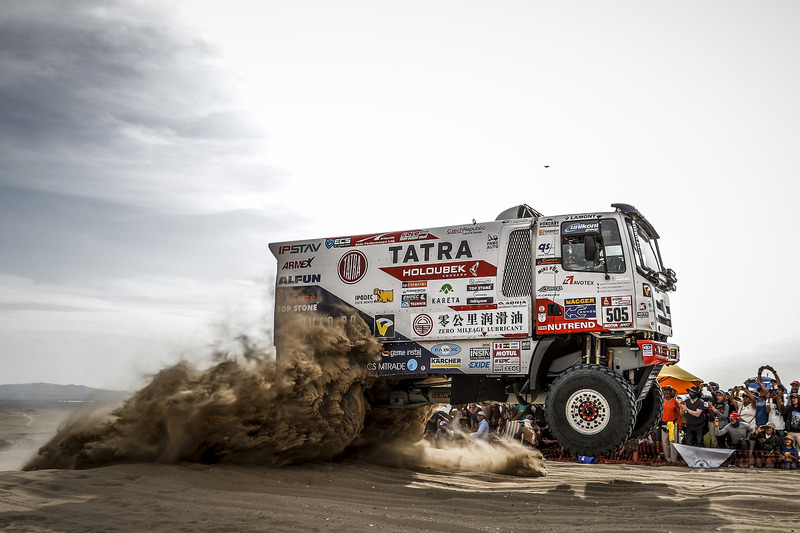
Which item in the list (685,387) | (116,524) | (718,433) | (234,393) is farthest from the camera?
(685,387)

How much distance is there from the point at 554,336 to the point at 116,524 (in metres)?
6.48

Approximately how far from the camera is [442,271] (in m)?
10.8

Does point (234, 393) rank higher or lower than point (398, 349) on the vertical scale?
lower

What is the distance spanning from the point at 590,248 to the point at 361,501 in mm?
4956

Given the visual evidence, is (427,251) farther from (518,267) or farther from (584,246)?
(584,246)

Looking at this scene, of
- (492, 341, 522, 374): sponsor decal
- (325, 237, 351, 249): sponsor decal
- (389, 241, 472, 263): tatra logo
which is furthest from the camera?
(325, 237, 351, 249): sponsor decal

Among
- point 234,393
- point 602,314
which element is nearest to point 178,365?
point 234,393

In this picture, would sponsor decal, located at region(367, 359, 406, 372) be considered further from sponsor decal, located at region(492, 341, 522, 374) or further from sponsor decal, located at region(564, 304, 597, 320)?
sponsor decal, located at region(564, 304, 597, 320)

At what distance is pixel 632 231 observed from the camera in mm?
10078

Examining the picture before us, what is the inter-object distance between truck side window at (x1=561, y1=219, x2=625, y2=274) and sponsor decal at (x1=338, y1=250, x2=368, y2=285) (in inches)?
132

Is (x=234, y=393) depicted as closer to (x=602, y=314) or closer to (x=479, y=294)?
(x=479, y=294)

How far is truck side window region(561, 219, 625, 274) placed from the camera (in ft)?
32.6

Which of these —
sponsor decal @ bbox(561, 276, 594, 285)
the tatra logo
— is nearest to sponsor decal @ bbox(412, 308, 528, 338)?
sponsor decal @ bbox(561, 276, 594, 285)

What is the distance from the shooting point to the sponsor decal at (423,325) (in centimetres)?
1084
